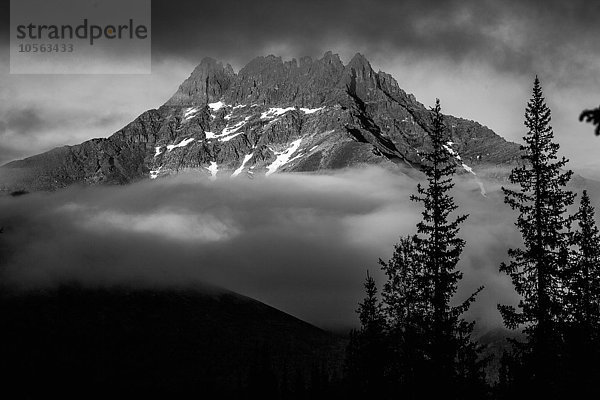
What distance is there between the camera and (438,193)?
119 ft

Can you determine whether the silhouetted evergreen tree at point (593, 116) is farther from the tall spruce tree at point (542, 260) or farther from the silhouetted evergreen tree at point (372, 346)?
the silhouetted evergreen tree at point (372, 346)

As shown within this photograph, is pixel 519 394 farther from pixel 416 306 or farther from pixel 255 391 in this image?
pixel 255 391

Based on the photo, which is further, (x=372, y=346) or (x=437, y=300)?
(x=372, y=346)

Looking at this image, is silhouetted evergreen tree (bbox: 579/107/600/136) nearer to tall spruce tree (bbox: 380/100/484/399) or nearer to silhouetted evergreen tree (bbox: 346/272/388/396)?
tall spruce tree (bbox: 380/100/484/399)

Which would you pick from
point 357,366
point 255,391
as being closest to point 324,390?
point 255,391

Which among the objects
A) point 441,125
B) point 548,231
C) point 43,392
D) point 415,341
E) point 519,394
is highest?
point 441,125

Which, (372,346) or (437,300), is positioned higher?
(437,300)

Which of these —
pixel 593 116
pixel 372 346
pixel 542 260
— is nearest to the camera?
pixel 593 116

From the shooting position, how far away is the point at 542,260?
3366cm

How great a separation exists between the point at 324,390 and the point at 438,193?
8263cm

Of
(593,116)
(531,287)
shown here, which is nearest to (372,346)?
(531,287)

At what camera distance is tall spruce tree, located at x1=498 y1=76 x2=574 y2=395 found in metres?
33.3

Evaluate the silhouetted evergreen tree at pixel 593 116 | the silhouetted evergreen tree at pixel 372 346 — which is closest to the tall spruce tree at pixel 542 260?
the silhouetted evergreen tree at pixel 372 346

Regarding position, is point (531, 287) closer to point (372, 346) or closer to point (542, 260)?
point (542, 260)
